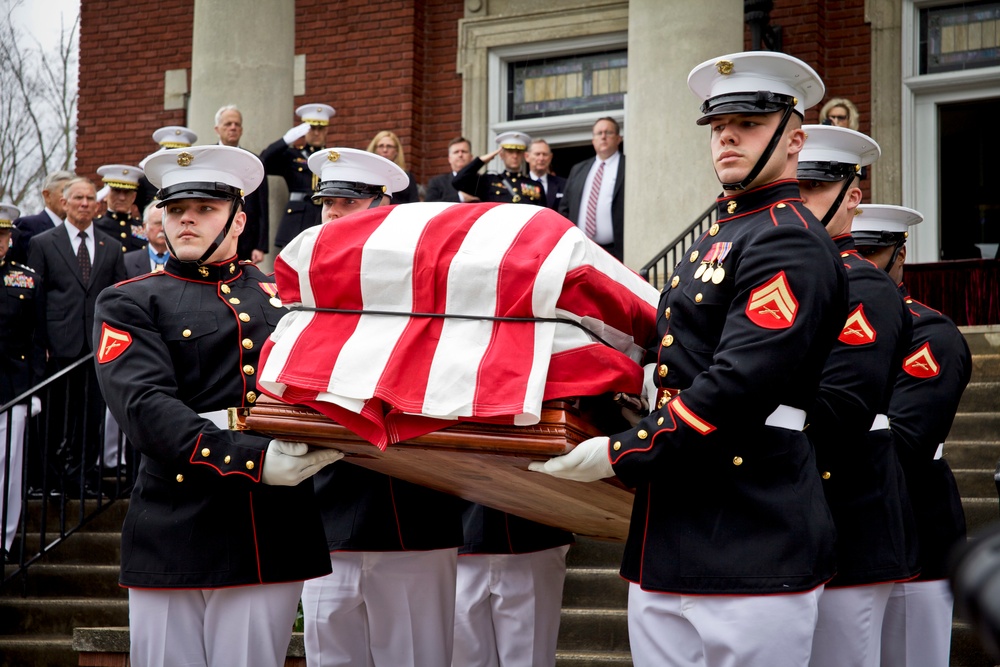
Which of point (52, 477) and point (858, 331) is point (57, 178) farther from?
point (858, 331)

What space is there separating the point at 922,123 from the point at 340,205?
847cm

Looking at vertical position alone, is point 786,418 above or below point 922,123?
below

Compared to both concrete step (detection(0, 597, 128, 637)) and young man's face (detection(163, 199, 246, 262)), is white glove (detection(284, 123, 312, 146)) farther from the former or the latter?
young man's face (detection(163, 199, 246, 262))

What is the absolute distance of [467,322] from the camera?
10.4 feet

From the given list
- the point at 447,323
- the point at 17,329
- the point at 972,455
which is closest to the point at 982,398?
the point at 972,455

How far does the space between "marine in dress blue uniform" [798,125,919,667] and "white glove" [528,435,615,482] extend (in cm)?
95

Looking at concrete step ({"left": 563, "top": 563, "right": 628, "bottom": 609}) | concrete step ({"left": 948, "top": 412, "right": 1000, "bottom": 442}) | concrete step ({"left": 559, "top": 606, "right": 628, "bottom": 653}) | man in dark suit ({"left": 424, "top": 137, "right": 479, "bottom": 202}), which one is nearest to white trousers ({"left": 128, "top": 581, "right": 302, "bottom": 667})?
concrete step ({"left": 559, "top": 606, "right": 628, "bottom": 653})

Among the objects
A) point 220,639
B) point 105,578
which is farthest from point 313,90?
point 220,639

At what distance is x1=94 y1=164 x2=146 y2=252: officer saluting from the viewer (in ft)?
32.3

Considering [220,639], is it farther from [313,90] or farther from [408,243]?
[313,90]

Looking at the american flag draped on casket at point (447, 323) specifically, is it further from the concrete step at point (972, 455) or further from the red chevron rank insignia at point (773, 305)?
the concrete step at point (972, 455)

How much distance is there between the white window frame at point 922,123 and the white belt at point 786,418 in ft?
29.7

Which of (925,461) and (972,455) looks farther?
(972,455)

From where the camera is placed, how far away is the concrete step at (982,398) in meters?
7.74
